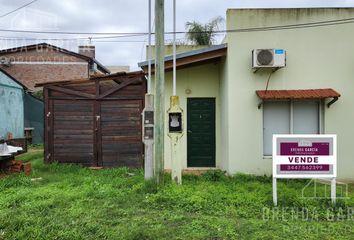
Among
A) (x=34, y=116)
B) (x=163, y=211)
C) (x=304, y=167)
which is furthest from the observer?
(x=34, y=116)

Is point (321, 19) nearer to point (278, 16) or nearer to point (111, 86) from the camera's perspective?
point (278, 16)

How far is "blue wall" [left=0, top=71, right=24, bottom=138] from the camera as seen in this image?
13.3m

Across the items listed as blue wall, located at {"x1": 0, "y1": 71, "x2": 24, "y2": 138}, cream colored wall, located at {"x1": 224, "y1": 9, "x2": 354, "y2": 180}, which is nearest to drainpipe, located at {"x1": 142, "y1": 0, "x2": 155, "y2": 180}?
cream colored wall, located at {"x1": 224, "y1": 9, "x2": 354, "y2": 180}

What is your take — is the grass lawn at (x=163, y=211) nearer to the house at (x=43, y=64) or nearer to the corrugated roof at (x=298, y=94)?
the corrugated roof at (x=298, y=94)

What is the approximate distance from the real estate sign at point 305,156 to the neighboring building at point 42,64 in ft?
65.0

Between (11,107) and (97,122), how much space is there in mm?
6738

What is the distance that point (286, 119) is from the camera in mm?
8359

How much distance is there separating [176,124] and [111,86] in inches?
133

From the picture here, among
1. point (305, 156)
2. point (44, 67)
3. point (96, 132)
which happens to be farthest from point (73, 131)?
point (44, 67)

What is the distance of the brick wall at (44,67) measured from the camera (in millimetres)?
23594

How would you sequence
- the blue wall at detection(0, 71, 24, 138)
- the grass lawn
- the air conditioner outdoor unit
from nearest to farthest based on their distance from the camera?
the grass lawn → the blue wall at detection(0, 71, 24, 138) → the air conditioner outdoor unit

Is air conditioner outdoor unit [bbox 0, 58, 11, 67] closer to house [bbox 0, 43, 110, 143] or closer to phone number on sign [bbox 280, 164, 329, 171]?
house [bbox 0, 43, 110, 143]

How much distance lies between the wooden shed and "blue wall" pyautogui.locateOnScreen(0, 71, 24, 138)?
14.6ft

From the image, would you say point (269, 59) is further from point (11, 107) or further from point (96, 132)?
point (11, 107)
